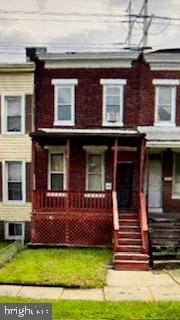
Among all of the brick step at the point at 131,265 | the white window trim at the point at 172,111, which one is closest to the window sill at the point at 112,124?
the white window trim at the point at 172,111

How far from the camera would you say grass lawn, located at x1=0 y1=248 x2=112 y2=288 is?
44.8 ft

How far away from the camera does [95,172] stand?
861 inches

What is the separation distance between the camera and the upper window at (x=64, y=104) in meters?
21.7

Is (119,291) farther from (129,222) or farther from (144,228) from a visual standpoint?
(129,222)

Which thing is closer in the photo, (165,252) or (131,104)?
(165,252)

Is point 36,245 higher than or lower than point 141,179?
lower

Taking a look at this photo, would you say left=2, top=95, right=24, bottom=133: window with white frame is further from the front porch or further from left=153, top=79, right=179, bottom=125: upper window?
left=153, top=79, right=179, bottom=125: upper window

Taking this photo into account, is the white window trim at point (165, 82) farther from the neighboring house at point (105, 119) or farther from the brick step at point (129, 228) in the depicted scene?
the brick step at point (129, 228)

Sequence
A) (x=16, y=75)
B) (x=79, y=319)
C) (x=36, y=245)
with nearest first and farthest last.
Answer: (x=79, y=319) → (x=36, y=245) → (x=16, y=75)

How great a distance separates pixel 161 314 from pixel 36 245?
923cm

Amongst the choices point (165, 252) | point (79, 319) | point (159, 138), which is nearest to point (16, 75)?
point (159, 138)

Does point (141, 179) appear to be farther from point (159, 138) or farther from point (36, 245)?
point (36, 245)

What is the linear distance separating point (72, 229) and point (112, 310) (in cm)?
864

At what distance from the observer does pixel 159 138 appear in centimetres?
2030
